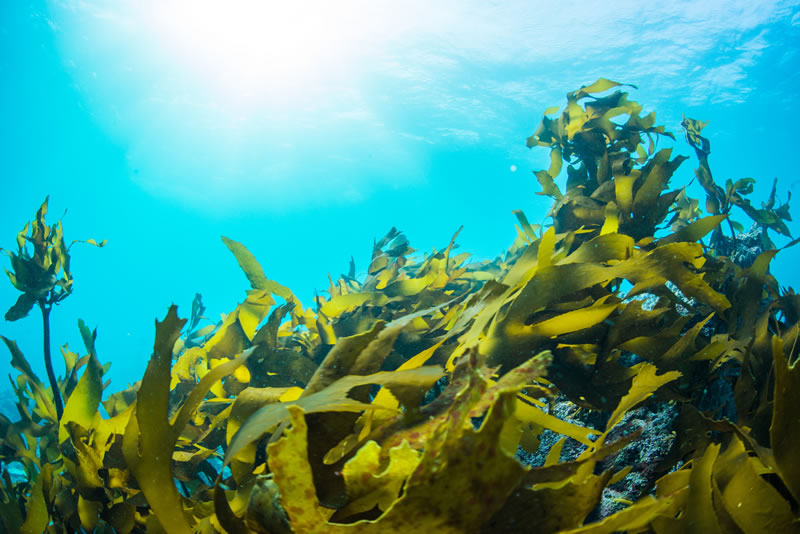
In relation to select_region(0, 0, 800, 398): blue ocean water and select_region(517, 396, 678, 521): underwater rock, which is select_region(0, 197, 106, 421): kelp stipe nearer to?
select_region(0, 0, 800, 398): blue ocean water

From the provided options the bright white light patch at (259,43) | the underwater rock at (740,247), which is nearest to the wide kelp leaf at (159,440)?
the underwater rock at (740,247)

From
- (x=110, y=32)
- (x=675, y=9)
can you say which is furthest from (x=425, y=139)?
(x=110, y=32)

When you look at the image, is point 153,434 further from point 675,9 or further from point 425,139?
point 425,139

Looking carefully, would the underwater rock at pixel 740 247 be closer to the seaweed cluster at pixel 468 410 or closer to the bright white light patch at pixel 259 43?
the seaweed cluster at pixel 468 410

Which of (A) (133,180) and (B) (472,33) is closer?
(B) (472,33)

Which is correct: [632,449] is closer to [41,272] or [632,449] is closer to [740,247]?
[740,247]

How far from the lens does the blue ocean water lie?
1916 cm

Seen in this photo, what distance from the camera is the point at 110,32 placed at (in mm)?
29891

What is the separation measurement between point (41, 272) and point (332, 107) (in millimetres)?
33620

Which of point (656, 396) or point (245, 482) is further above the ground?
point (656, 396)

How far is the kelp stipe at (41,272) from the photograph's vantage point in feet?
4.14

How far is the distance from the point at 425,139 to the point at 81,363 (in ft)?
109

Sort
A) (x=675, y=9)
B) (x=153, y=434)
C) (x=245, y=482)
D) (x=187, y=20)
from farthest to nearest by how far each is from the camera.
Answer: (x=187, y=20) < (x=675, y=9) < (x=245, y=482) < (x=153, y=434)

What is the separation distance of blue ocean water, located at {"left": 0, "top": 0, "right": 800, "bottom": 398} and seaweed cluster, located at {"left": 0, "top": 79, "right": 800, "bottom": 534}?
709 millimetres
